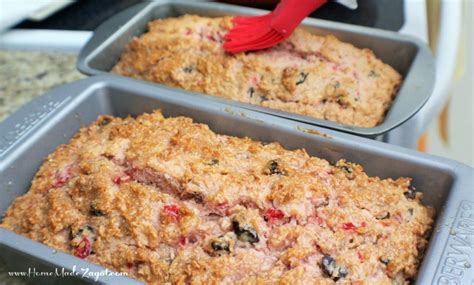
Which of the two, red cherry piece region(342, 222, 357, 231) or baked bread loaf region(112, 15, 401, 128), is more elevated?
baked bread loaf region(112, 15, 401, 128)

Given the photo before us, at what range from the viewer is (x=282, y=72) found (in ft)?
5.34

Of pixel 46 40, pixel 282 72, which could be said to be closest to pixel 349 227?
pixel 282 72

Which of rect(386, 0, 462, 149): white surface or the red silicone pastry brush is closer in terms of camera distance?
rect(386, 0, 462, 149): white surface

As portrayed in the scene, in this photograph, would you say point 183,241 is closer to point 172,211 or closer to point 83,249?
point 172,211

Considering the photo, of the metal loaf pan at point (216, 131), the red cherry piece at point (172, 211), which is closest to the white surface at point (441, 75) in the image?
the metal loaf pan at point (216, 131)

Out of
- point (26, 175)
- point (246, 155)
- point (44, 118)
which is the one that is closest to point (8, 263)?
point (26, 175)

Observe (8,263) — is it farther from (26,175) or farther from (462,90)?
(462,90)

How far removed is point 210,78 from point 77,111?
16.1 inches

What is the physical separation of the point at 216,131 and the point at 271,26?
43cm

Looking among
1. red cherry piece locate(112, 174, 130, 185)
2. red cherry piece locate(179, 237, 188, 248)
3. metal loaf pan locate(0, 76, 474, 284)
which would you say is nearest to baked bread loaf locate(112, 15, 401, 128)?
metal loaf pan locate(0, 76, 474, 284)

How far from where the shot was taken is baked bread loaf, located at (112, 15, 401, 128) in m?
1.56

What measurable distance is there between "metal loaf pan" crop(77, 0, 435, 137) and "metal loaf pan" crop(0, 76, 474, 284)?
0.06 meters

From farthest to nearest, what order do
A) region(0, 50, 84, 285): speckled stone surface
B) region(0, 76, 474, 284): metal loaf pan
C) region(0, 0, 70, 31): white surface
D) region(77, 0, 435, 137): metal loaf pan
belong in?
region(0, 0, 70, 31): white surface
region(0, 50, 84, 285): speckled stone surface
region(77, 0, 435, 137): metal loaf pan
region(0, 76, 474, 284): metal loaf pan

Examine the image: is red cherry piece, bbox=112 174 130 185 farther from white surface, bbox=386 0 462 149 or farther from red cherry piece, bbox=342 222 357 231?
white surface, bbox=386 0 462 149
